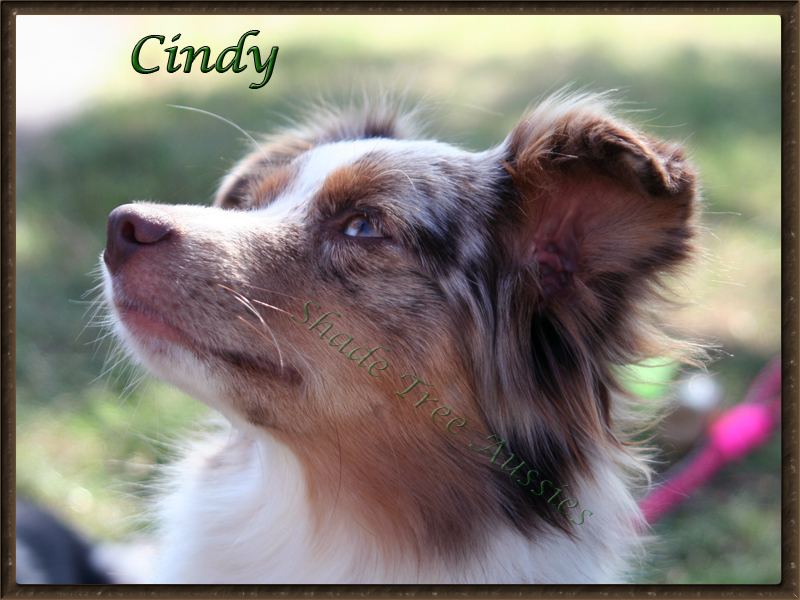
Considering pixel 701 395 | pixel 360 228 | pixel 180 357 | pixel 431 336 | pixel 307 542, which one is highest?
pixel 360 228

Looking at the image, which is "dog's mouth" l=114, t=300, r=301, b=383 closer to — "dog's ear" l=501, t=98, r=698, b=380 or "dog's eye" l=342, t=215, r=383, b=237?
"dog's eye" l=342, t=215, r=383, b=237

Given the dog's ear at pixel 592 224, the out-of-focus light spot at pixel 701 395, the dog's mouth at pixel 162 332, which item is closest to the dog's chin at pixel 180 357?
the dog's mouth at pixel 162 332

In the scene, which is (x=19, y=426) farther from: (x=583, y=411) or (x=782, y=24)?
(x=782, y=24)

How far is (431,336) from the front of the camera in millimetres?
2250

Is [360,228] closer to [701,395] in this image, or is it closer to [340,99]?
[701,395]

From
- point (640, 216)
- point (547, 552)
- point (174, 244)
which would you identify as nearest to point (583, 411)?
point (547, 552)

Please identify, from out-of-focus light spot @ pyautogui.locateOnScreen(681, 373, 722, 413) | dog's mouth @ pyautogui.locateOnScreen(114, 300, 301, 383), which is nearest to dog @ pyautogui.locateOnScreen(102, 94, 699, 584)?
dog's mouth @ pyautogui.locateOnScreen(114, 300, 301, 383)

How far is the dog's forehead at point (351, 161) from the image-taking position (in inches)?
94.8

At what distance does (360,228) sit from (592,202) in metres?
0.75

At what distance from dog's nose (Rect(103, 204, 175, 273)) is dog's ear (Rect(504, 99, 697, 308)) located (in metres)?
1.13

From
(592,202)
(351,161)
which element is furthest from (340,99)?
(592,202)

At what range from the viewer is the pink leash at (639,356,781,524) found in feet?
12.7
